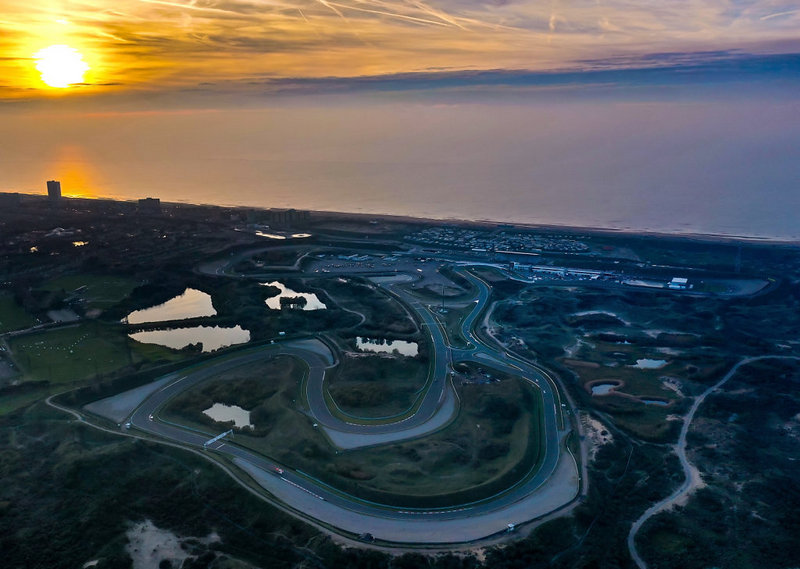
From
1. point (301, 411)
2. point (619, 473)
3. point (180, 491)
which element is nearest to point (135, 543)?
point (180, 491)

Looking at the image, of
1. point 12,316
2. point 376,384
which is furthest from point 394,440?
point 12,316

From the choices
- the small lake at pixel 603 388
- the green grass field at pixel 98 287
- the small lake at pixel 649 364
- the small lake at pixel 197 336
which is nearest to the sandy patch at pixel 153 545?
the small lake at pixel 197 336

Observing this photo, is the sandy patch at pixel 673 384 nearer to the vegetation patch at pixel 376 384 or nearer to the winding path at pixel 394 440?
the winding path at pixel 394 440

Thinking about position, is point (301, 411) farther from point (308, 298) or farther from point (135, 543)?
point (308, 298)

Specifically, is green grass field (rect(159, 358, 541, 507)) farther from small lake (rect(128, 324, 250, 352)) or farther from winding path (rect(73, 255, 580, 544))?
small lake (rect(128, 324, 250, 352))

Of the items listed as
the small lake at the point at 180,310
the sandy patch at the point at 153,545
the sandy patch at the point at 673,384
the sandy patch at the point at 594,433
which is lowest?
the sandy patch at the point at 153,545
